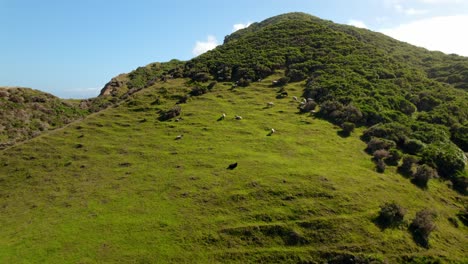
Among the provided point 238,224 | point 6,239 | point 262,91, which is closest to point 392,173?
point 238,224

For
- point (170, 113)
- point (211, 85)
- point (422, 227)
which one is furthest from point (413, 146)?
point (211, 85)

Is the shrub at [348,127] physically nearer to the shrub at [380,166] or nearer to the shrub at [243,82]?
the shrub at [380,166]

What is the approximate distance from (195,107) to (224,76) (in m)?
18.7

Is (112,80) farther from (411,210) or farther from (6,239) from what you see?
(411,210)

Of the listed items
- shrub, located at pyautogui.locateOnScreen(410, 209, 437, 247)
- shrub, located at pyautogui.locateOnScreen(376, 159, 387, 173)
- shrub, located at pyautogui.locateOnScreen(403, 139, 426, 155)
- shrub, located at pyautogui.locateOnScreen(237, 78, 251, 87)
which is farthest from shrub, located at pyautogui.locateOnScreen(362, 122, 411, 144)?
shrub, located at pyautogui.locateOnScreen(237, 78, 251, 87)

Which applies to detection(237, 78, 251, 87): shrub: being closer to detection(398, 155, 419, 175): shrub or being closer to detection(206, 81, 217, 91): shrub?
detection(206, 81, 217, 91): shrub

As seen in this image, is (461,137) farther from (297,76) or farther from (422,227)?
(297,76)

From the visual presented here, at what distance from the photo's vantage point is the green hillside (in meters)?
29.2

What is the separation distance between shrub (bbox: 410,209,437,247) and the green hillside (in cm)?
9

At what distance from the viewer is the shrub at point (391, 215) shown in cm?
3077

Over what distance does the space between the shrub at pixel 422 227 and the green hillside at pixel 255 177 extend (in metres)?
0.09

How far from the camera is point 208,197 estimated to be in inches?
1383

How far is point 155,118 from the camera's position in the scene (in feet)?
199

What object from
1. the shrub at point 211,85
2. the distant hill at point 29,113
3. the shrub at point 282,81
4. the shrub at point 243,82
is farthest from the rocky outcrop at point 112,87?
the shrub at point 282,81
